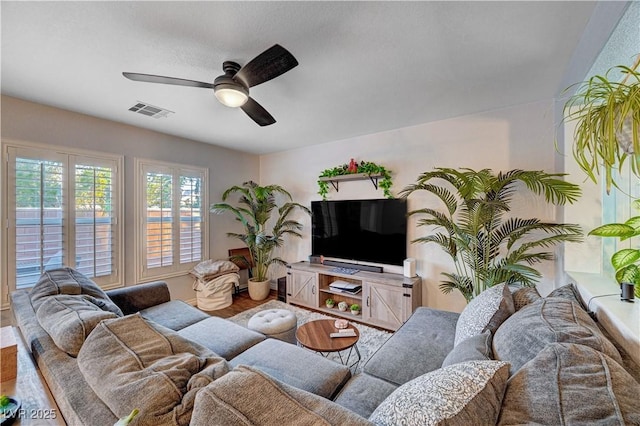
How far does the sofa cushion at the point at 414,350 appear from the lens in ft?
4.91

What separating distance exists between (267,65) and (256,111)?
2.11 ft

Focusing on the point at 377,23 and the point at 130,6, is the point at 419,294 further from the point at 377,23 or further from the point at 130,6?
Answer: the point at 130,6

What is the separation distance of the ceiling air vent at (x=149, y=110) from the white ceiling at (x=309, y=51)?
87mm

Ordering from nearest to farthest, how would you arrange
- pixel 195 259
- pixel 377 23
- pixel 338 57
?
pixel 377 23, pixel 338 57, pixel 195 259

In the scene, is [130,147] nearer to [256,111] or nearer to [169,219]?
[169,219]

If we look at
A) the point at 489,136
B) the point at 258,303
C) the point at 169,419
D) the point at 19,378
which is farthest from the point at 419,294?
the point at 19,378

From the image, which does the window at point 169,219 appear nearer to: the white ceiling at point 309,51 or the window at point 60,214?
the window at point 60,214

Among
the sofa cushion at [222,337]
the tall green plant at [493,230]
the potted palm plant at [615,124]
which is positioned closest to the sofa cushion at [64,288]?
the sofa cushion at [222,337]

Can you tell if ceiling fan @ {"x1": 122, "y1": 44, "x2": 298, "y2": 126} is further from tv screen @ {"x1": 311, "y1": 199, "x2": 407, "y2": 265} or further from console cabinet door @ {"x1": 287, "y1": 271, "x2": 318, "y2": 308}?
console cabinet door @ {"x1": 287, "y1": 271, "x2": 318, "y2": 308}

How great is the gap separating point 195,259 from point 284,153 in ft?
7.50

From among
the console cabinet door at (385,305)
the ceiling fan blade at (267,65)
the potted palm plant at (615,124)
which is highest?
the ceiling fan blade at (267,65)

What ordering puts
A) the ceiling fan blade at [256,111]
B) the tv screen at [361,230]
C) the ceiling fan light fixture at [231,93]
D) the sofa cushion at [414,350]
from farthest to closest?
the tv screen at [361,230]
the ceiling fan blade at [256,111]
the ceiling fan light fixture at [231,93]
the sofa cushion at [414,350]

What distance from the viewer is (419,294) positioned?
10.1 ft

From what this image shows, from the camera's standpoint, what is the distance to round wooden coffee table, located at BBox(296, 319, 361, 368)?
1.83 m
